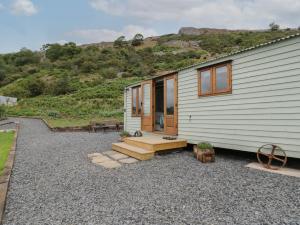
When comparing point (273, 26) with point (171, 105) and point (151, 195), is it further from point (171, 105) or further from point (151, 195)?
point (151, 195)

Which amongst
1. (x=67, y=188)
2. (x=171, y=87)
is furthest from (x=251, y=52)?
(x=67, y=188)

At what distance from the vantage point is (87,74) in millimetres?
32688

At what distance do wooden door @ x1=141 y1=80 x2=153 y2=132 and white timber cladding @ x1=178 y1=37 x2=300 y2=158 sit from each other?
210 centimetres

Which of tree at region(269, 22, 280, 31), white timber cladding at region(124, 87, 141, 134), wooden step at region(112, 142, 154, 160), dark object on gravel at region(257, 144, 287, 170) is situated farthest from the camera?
tree at region(269, 22, 280, 31)

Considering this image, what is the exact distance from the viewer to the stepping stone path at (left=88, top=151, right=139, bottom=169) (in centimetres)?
514

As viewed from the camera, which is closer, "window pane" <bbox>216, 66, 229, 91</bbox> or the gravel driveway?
the gravel driveway

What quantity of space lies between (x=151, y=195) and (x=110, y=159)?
2.61 m

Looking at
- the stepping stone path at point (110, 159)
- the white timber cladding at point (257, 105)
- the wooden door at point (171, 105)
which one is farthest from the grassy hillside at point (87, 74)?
the white timber cladding at point (257, 105)

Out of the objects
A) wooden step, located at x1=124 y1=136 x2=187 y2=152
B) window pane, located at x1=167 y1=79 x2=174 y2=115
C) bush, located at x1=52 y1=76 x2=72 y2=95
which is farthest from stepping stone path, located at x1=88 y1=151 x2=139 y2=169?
bush, located at x1=52 y1=76 x2=72 y2=95

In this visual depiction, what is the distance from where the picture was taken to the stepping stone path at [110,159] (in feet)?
16.9

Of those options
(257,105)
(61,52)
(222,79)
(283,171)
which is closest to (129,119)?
(222,79)

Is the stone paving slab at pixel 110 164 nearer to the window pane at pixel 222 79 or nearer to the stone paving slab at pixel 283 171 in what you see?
the stone paving slab at pixel 283 171

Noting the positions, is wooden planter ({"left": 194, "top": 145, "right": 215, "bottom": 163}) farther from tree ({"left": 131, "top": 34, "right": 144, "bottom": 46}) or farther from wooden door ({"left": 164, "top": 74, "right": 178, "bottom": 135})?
tree ({"left": 131, "top": 34, "right": 144, "bottom": 46})

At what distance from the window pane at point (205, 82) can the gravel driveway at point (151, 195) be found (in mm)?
1844
